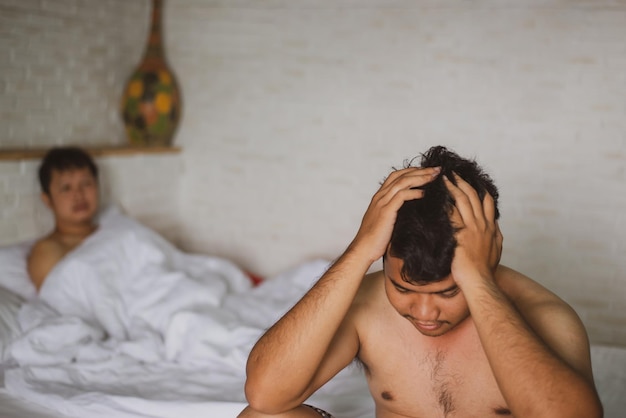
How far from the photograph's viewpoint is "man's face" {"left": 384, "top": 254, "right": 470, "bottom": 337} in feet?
4.89

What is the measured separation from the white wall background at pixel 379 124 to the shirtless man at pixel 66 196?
0.13 metres

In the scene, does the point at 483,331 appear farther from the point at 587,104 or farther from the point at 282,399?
the point at 587,104

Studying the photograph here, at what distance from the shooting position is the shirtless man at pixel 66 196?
3.01m

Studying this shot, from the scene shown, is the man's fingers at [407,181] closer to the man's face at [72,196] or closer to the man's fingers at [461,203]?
the man's fingers at [461,203]

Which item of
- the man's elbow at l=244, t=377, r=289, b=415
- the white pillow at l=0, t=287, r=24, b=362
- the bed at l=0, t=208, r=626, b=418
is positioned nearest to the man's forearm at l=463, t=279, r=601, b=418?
the man's elbow at l=244, t=377, r=289, b=415

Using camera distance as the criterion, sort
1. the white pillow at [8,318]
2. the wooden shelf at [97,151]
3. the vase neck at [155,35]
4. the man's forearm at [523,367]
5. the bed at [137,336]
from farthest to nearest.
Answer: the vase neck at [155,35], the wooden shelf at [97,151], the white pillow at [8,318], the bed at [137,336], the man's forearm at [523,367]

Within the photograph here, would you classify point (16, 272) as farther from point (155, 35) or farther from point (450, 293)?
point (450, 293)

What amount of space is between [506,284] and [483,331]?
36 centimetres

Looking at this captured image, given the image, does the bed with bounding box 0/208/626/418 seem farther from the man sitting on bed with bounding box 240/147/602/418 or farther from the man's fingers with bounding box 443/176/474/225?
the man's fingers with bounding box 443/176/474/225

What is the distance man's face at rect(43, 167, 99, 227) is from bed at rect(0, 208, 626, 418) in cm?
13

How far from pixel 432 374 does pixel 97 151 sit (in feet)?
7.88

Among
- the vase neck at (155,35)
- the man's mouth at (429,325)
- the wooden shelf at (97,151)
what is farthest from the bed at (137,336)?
the vase neck at (155,35)

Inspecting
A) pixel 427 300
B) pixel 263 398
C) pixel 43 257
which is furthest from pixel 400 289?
pixel 43 257

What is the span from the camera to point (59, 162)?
3045 mm
